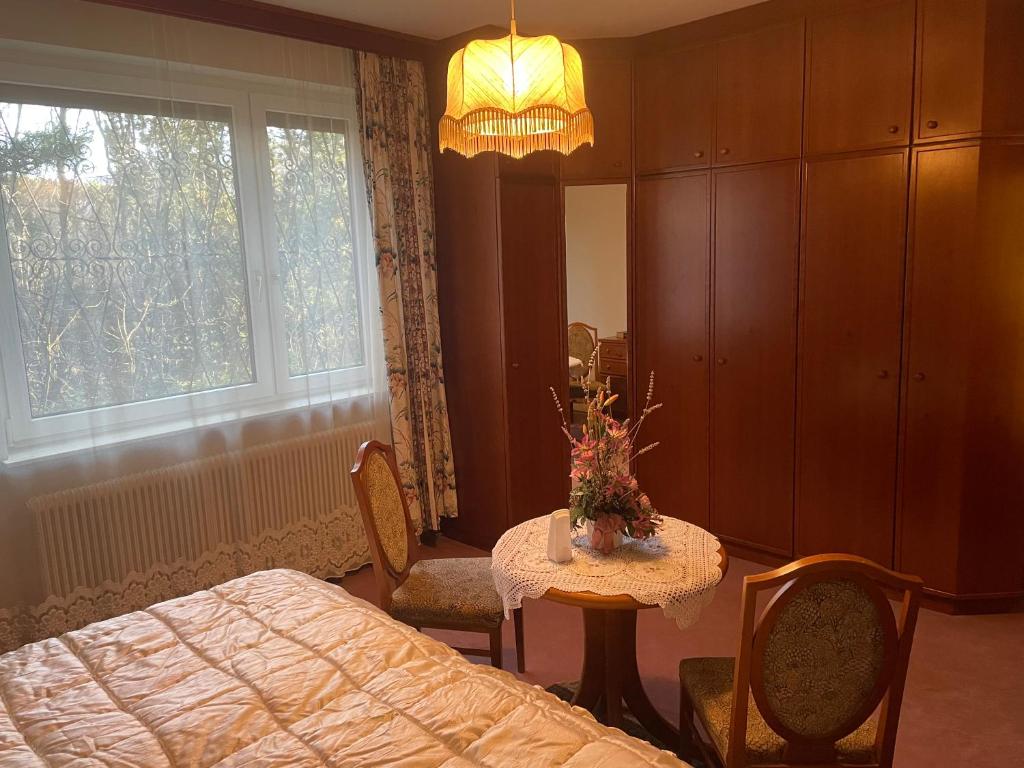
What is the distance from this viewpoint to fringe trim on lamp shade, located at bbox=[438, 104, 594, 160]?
6.92 ft

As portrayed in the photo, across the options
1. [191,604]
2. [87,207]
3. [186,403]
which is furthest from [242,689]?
[87,207]

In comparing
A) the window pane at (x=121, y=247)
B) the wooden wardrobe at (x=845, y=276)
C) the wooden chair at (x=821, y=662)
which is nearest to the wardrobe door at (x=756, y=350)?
the wooden wardrobe at (x=845, y=276)

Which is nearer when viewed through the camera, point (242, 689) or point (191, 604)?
point (242, 689)

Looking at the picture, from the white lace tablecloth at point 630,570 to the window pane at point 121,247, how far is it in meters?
1.65

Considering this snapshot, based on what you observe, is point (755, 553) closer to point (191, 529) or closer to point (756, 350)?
point (756, 350)

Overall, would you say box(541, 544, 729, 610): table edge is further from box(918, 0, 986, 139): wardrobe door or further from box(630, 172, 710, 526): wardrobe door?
box(918, 0, 986, 139): wardrobe door

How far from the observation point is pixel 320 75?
12.3ft

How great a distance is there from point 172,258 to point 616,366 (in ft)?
7.38

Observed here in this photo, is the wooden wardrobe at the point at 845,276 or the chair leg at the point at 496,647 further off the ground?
the wooden wardrobe at the point at 845,276

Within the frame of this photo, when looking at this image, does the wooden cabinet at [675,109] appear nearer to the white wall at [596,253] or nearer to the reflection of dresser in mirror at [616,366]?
the white wall at [596,253]

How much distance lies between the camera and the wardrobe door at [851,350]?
341 centimetres

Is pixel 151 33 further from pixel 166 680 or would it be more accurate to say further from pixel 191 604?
pixel 166 680

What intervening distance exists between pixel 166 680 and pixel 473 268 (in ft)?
8.60

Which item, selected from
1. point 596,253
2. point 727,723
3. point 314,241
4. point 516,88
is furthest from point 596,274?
point 727,723
